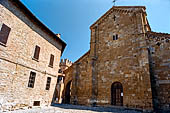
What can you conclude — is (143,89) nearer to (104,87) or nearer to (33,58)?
(104,87)

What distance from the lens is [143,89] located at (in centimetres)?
1003

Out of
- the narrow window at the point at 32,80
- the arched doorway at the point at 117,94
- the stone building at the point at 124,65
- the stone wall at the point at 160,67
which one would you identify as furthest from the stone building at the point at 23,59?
the stone wall at the point at 160,67

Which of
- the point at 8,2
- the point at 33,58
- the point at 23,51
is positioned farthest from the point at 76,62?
the point at 8,2

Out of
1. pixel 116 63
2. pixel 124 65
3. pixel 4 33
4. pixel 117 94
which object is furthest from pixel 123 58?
pixel 4 33

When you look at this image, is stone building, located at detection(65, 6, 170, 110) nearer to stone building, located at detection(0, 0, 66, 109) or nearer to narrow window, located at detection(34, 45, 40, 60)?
stone building, located at detection(0, 0, 66, 109)

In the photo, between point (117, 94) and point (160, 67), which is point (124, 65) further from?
point (160, 67)

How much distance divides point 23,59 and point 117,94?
940 centimetres

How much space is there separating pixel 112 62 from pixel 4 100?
10.4 meters

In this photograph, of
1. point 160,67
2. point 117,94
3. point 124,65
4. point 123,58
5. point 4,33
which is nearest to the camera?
point 4,33

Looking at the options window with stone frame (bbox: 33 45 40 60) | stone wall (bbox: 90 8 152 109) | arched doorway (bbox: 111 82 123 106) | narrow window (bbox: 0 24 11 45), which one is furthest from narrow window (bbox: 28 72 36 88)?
arched doorway (bbox: 111 82 123 106)

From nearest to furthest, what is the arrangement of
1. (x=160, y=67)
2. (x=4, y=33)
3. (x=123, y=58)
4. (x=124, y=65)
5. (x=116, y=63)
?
(x=4, y=33), (x=160, y=67), (x=124, y=65), (x=123, y=58), (x=116, y=63)

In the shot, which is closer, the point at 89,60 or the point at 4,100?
the point at 4,100

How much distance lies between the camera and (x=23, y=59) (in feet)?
29.8

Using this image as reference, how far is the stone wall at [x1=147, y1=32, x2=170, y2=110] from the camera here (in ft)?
31.9
